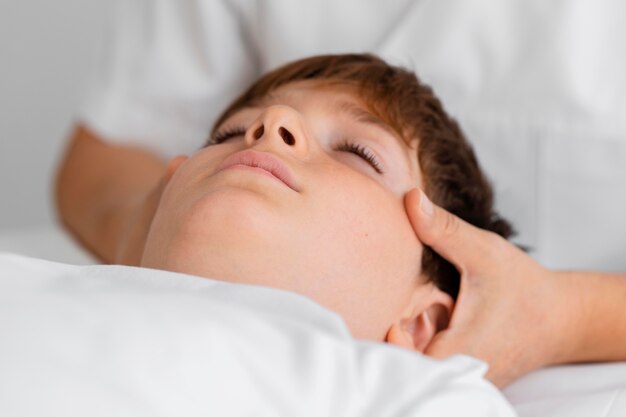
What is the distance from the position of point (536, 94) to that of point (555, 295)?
0.25m

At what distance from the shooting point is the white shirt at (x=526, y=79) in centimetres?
105

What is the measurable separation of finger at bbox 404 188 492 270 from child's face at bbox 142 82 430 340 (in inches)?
0.4

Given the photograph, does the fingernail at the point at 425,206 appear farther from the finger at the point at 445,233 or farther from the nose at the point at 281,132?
the nose at the point at 281,132

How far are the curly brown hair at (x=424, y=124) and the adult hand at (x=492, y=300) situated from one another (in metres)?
0.04

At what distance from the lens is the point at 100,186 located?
1403 mm

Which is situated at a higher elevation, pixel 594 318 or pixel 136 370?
pixel 594 318

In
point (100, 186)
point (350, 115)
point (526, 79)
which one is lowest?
point (100, 186)

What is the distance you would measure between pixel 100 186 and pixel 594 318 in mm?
735

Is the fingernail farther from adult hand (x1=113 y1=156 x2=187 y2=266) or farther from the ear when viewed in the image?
adult hand (x1=113 y1=156 x2=187 y2=266)

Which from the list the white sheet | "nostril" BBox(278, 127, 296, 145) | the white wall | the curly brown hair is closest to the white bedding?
the white sheet

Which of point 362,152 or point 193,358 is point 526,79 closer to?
point 362,152

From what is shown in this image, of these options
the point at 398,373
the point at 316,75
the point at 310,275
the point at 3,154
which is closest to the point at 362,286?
the point at 310,275

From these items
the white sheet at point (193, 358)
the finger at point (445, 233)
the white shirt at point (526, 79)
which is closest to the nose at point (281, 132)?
the finger at point (445, 233)

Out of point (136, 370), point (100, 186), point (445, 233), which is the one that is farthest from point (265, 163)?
point (100, 186)
